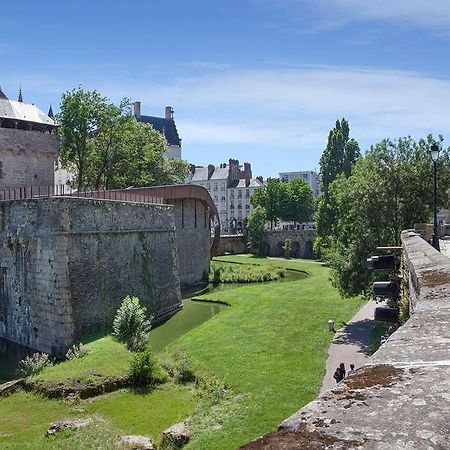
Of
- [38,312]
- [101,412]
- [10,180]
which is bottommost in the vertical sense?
[101,412]

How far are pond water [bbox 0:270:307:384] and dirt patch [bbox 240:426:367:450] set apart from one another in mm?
18376

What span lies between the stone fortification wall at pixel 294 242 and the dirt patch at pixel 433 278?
2346 inches

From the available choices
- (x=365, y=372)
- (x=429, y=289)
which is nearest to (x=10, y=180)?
(x=429, y=289)

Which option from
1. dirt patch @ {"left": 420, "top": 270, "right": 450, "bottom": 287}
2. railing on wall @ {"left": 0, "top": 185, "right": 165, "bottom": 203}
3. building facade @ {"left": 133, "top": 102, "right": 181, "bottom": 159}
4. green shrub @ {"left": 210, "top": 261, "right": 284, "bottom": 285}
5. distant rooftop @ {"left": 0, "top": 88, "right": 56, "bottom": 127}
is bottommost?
green shrub @ {"left": 210, "top": 261, "right": 284, "bottom": 285}

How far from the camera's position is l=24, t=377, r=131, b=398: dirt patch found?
15344mm

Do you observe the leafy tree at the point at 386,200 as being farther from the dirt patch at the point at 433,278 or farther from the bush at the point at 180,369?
the dirt patch at the point at 433,278

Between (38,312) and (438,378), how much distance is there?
21.1 m

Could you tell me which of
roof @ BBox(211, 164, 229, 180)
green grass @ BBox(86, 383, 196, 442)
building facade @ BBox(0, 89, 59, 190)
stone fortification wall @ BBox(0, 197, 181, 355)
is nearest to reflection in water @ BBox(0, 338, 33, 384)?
stone fortification wall @ BBox(0, 197, 181, 355)

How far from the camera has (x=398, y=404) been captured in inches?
92.5

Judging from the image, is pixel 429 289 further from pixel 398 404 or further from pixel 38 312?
pixel 38 312

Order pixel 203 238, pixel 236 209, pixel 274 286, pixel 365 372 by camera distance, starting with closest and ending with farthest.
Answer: pixel 365 372 → pixel 274 286 → pixel 203 238 → pixel 236 209

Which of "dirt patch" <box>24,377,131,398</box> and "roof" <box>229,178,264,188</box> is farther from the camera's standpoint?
"roof" <box>229,178,264,188</box>

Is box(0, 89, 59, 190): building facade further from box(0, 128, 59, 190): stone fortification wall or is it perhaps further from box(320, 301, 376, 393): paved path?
box(320, 301, 376, 393): paved path

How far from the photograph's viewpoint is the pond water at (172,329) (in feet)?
67.8
